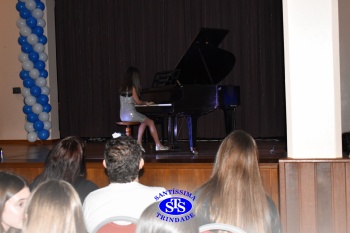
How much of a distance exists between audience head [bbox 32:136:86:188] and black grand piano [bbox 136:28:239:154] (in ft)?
8.77

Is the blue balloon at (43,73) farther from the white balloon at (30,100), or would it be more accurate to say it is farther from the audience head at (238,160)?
the audience head at (238,160)

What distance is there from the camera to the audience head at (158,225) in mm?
1212

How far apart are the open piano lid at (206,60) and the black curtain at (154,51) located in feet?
7.49

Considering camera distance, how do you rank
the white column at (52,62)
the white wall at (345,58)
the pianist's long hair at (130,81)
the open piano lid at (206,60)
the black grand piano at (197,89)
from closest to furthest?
the black grand piano at (197,89), the open piano lid at (206,60), the pianist's long hair at (130,81), the white wall at (345,58), the white column at (52,62)

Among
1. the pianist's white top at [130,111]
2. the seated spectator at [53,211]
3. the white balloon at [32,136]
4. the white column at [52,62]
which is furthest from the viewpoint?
the white column at [52,62]

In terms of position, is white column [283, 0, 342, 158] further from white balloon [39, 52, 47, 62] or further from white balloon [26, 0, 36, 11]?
white balloon [26, 0, 36, 11]

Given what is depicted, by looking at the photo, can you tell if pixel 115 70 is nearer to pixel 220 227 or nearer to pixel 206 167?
pixel 206 167

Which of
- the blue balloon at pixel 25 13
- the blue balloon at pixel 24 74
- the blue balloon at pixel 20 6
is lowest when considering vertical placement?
the blue balloon at pixel 24 74

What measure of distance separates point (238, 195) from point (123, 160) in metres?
0.52

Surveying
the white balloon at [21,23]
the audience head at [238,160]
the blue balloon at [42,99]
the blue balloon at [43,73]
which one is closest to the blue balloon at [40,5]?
the white balloon at [21,23]

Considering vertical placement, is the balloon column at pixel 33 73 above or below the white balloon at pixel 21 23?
below

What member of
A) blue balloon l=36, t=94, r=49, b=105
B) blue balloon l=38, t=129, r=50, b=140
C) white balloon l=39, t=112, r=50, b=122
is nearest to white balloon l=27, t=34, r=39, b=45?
blue balloon l=36, t=94, r=49, b=105

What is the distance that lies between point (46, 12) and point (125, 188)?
7.04 m

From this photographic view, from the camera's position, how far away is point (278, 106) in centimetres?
796
